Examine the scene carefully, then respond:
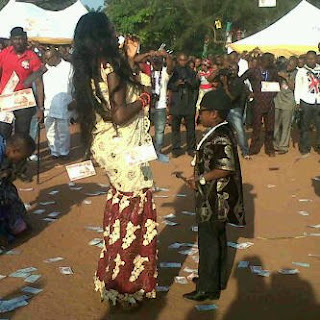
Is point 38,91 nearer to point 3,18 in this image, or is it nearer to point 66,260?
point 66,260

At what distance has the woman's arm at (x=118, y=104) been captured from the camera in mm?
4246

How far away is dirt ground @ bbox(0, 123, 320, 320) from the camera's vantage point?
4.79 m

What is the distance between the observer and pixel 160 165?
1080 centimetres

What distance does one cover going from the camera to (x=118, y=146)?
14.7 ft

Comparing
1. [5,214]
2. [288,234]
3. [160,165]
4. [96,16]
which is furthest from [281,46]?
[96,16]

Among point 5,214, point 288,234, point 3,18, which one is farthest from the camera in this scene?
point 3,18

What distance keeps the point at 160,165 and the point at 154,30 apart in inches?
1083

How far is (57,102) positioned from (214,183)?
6.44 meters

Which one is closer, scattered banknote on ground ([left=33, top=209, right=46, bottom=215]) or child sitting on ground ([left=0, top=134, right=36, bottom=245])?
child sitting on ground ([left=0, top=134, right=36, bottom=245])

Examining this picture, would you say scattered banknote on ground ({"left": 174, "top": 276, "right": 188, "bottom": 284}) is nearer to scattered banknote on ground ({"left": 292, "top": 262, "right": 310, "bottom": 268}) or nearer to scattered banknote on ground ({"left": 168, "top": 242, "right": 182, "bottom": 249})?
scattered banknote on ground ({"left": 168, "top": 242, "right": 182, "bottom": 249})

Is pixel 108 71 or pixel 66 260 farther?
pixel 66 260

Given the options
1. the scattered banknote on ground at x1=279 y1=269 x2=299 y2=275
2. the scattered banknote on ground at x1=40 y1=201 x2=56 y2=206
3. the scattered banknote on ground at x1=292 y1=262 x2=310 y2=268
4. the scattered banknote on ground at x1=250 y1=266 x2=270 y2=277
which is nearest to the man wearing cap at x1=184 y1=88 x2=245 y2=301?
the scattered banknote on ground at x1=250 y1=266 x2=270 y2=277

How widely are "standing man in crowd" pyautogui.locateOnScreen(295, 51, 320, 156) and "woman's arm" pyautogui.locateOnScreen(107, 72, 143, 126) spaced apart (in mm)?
8208

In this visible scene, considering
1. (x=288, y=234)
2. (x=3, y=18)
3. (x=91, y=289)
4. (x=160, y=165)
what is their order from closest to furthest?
(x=91, y=289)
(x=288, y=234)
(x=160, y=165)
(x=3, y=18)
